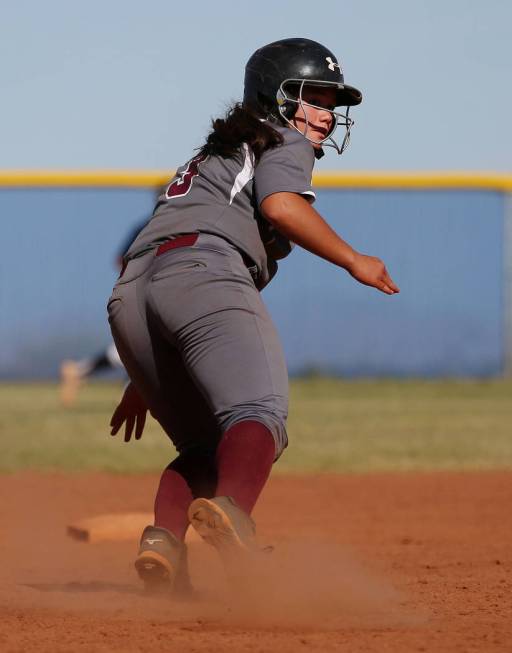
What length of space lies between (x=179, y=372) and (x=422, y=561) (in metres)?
1.62

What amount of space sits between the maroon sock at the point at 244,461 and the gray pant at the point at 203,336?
34 mm

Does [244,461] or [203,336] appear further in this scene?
[203,336]

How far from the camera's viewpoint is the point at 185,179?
3.54 meters

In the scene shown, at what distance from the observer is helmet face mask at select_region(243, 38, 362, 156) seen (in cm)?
355

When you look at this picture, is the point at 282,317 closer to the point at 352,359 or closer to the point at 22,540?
the point at 352,359

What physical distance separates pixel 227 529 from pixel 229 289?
679mm

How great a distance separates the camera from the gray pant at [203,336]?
3.19 meters

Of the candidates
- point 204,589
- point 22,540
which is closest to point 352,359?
point 22,540

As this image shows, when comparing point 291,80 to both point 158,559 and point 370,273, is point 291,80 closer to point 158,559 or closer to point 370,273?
point 370,273

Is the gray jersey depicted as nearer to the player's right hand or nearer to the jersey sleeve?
the jersey sleeve

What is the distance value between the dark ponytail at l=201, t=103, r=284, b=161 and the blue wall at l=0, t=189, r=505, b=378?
13.1 m

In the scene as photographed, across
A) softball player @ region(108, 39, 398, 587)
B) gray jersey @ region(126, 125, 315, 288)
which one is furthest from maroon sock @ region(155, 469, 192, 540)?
gray jersey @ region(126, 125, 315, 288)

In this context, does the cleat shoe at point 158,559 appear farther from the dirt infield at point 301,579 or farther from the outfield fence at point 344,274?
the outfield fence at point 344,274

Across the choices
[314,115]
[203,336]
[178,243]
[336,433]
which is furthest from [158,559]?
[336,433]
